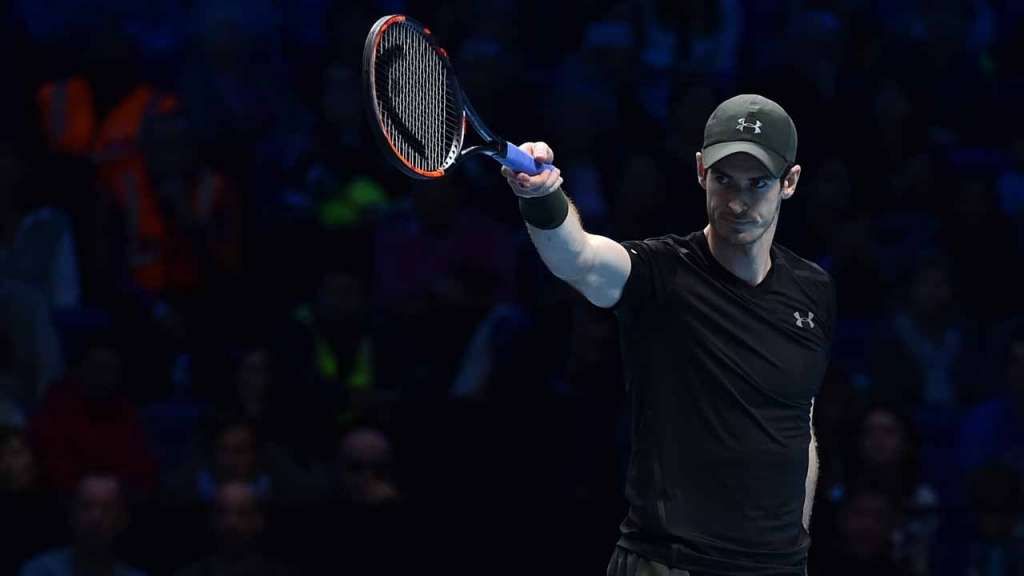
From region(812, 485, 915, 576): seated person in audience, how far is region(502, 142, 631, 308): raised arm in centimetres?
345

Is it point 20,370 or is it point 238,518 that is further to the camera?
point 20,370

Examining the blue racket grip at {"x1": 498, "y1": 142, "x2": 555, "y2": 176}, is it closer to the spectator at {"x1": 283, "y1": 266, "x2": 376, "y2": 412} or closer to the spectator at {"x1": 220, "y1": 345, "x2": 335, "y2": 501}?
the spectator at {"x1": 220, "y1": 345, "x2": 335, "y2": 501}

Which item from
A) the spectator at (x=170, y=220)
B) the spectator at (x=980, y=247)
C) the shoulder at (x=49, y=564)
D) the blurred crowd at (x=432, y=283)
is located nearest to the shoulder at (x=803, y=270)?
the blurred crowd at (x=432, y=283)

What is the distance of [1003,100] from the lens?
10.7m

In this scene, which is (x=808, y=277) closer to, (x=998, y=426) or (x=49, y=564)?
(x=998, y=426)

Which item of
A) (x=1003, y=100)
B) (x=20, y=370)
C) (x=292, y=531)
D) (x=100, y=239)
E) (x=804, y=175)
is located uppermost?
(x=1003, y=100)

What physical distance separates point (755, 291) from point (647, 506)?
2.00ft

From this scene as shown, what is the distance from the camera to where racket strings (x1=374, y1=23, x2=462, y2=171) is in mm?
3648

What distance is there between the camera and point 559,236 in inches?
140

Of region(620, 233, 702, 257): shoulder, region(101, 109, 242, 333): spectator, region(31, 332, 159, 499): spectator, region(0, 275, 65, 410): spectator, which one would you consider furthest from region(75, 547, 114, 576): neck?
region(620, 233, 702, 257): shoulder

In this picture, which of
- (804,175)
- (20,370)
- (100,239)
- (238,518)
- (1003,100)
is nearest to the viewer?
(238,518)

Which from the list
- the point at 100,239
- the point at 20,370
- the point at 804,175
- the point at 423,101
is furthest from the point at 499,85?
the point at 423,101

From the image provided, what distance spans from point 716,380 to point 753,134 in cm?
61

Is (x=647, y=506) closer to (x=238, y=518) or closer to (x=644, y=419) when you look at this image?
(x=644, y=419)
